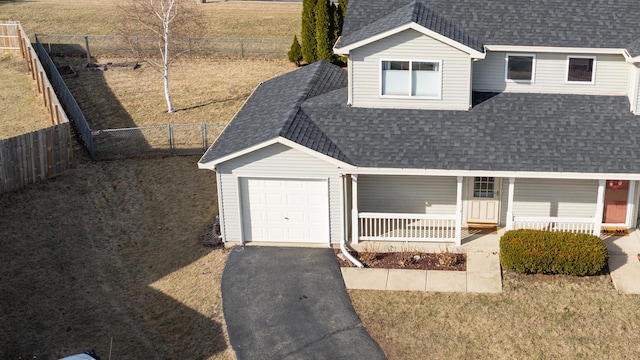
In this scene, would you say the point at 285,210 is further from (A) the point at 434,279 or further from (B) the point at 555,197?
(B) the point at 555,197

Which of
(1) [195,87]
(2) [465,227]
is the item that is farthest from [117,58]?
(2) [465,227]

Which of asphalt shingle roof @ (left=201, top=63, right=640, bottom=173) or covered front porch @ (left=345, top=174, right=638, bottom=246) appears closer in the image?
asphalt shingle roof @ (left=201, top=63, right=640, bottom=173)

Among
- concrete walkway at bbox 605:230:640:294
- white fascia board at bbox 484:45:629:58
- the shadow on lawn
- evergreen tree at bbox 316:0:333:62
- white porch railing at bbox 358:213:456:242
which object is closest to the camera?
concrete walkway at bbox 605:230:640:294

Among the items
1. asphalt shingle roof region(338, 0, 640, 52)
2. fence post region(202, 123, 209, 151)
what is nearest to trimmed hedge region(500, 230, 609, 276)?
asphalt shingle roof region(338, 0, 640, 52)

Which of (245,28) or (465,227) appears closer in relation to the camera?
(465,227)

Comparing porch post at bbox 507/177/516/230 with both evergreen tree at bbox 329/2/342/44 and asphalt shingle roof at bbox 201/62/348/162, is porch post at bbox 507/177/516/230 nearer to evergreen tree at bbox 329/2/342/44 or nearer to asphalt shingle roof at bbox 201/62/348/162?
asphalt shingle roof at bbox 201/62/348/162

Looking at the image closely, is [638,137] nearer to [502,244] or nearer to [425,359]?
[502,244]

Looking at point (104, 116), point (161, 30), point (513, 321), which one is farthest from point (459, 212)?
point (161, 30)

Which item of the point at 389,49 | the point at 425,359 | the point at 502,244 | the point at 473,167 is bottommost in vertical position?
the point at 425,359
